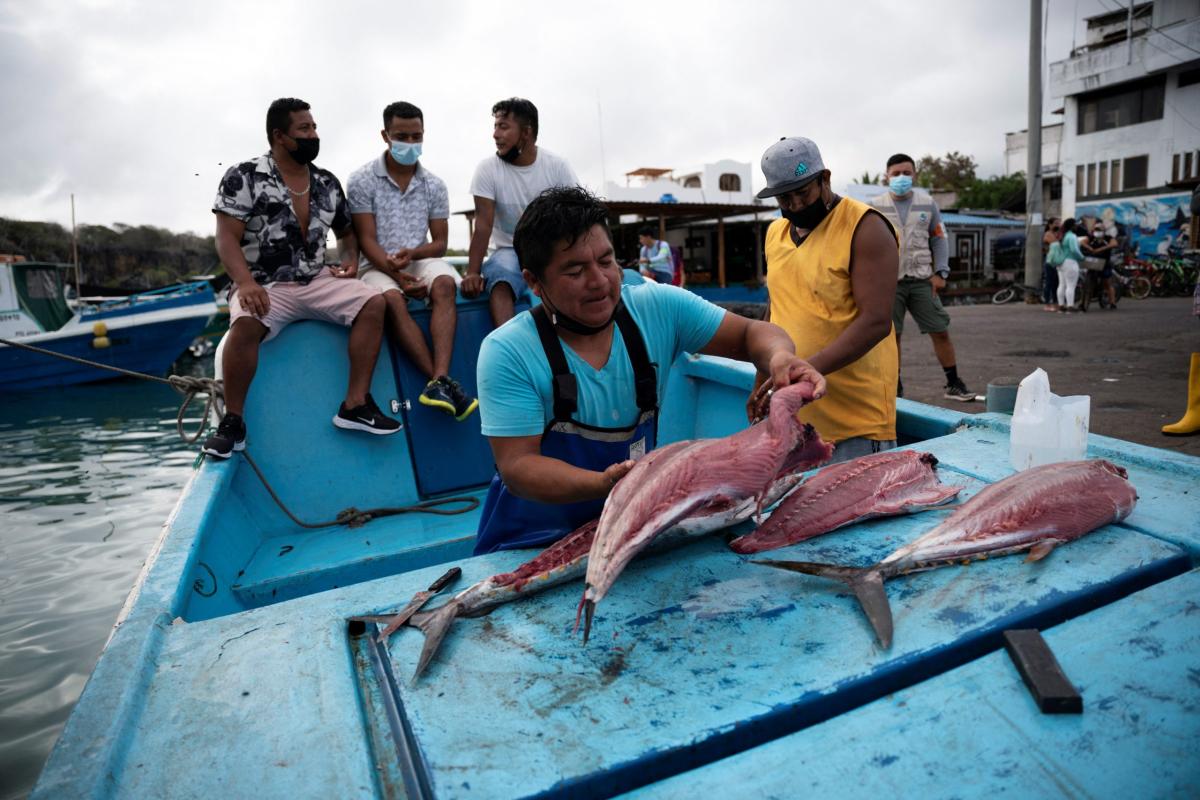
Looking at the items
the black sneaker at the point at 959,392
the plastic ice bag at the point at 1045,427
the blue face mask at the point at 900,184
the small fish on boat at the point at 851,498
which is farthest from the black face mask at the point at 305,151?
the black sneaker at the point at 959,392

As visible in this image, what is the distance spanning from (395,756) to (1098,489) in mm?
2146

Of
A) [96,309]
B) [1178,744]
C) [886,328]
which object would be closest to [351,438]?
[886,328]

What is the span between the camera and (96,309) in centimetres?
1884

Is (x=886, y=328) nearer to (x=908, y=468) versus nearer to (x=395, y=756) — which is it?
(x=908, y=468)

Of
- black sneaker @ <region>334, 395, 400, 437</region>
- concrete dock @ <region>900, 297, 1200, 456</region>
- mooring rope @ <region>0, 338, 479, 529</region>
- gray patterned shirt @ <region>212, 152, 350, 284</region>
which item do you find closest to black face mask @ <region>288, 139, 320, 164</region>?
gray patterned shirt @ <region>212, 152, 350, 284</region>

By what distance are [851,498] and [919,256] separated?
5.35 meters

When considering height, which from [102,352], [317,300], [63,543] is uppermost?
[317,300]

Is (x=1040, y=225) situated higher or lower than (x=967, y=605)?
higher

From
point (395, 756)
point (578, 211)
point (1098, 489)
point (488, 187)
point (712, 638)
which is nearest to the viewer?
point (395, 756)

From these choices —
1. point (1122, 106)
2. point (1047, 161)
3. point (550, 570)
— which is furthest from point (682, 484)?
point (1047, 161)

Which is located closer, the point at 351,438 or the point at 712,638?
the point at 712,638

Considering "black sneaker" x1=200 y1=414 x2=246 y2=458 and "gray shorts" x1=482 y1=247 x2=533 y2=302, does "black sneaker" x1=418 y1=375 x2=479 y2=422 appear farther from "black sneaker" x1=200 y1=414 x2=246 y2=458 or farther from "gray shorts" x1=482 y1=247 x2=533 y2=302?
"black sneaker" x1=200 y1=414 x2=246 y2=458

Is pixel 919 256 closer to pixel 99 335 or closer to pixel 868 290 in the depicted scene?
pixel 868 290

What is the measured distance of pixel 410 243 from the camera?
18.2 feet
